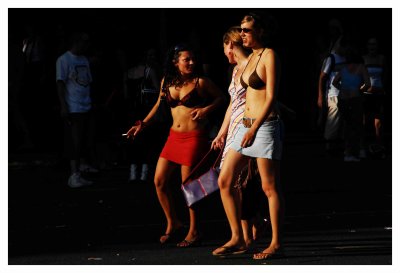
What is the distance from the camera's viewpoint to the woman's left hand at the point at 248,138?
1055 cm

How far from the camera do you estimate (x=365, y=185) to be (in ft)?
53.4

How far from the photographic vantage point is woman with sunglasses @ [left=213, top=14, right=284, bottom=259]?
10.5 m

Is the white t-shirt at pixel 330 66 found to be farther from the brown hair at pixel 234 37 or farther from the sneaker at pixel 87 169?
the brown hair at pixel 234 37

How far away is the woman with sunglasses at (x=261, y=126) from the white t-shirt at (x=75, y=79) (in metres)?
5.94

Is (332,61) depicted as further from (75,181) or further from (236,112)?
(236,112)

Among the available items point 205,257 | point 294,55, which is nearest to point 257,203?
point 205,257

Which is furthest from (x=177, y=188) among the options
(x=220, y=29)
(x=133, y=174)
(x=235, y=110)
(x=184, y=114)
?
(x=220, y=29)

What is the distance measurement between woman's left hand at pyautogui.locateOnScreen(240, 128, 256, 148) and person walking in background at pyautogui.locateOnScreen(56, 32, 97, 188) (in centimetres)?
606

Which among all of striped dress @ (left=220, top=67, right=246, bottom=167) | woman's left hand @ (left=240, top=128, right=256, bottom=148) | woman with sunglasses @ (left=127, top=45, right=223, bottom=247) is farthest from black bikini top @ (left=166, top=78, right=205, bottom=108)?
woman's left hand @ (left=240, top=128, right=256, bottom=148)

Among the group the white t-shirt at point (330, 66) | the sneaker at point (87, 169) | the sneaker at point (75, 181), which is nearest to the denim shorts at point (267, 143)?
the sneaker at point (75, 181)

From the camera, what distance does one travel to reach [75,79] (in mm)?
16609

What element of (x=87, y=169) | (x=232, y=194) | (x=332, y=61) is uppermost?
(x=332, y=61)

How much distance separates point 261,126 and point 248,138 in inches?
5.4

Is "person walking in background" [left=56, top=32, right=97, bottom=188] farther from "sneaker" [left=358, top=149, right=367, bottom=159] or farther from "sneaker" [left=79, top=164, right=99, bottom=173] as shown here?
"sneaker" [left=358, top=149, right=367, bottom=159]
